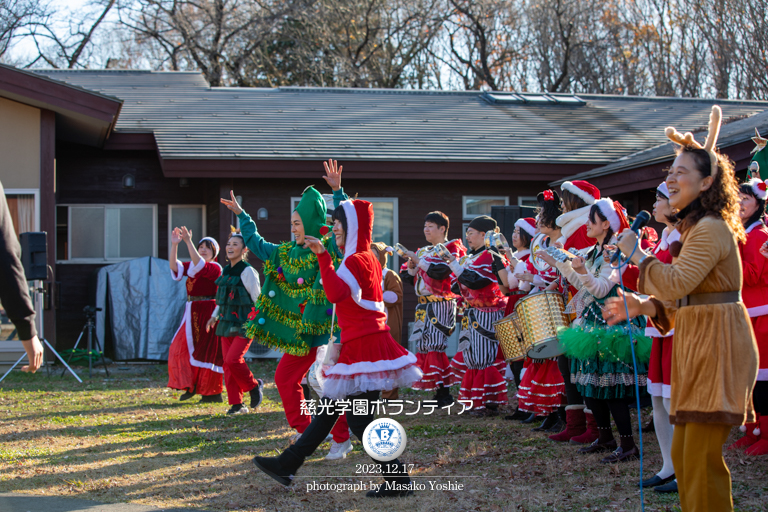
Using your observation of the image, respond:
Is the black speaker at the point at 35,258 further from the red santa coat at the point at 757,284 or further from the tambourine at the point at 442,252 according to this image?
the red santa coat at the point at 757,284

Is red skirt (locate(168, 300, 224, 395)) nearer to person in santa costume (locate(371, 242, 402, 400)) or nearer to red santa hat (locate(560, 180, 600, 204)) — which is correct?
person in santa costume (locate(371, 242, 402, 400))

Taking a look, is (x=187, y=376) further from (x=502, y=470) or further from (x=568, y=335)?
(x=568, y=335)

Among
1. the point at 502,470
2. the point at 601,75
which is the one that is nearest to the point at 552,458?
the point at 502,470

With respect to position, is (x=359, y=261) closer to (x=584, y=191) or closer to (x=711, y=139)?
(x=584, y=191)

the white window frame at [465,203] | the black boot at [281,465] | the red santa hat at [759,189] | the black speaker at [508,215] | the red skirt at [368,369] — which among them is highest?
the white window frame at [465,203]

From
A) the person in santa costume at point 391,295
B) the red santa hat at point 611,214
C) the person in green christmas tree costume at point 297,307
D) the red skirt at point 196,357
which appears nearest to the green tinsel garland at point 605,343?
the red santa hat at point 611,214

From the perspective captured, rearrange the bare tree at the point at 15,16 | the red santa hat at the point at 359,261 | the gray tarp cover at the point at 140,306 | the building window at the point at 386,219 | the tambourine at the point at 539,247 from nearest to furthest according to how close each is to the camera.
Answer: the red santa hat at the point at 359,261 < the tambourine at the point at 539,247 < the gray tarp cover at the point at 140,306 < the building window at the point at 386,219 < the bare tree at the point at 15,16

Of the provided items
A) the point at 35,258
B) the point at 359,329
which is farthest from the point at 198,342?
the point at 359,329

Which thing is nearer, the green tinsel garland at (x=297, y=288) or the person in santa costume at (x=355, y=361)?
the person in santa costume at (x=355, y=361)

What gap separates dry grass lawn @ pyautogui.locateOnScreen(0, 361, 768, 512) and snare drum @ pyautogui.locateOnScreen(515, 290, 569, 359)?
84cm

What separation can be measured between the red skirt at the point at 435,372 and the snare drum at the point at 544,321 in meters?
2.26

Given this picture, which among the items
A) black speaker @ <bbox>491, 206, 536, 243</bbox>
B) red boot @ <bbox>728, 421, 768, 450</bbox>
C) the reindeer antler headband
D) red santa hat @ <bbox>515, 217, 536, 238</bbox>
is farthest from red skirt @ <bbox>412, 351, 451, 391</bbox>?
the reindeer antler headband

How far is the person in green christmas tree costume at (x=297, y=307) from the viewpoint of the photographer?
5.81 meters

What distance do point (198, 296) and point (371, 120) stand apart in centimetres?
724
